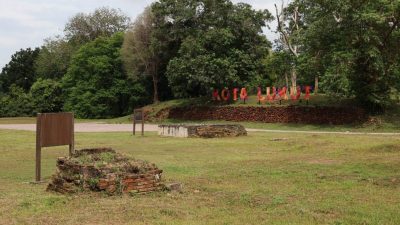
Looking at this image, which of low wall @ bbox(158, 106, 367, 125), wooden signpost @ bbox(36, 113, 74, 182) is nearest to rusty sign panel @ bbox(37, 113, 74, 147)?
wooden signpost @ bbox(36, 113, 74, 182)

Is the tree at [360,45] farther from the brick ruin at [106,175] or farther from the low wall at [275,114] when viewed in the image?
the brick ruin at [106,175]

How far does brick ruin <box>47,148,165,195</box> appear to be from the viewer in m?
7.43

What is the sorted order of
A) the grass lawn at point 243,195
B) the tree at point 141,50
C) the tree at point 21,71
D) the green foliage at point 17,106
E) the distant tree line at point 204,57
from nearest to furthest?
the grass lawn at point 243,195 → the distant tree line at point 204,57 → the tree at point 141,50 → the green foliage at point 17,106 → the tree at point 21,71

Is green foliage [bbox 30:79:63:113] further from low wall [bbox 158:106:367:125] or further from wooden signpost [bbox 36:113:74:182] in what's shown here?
wooden signpost [bbox 36:113:74:182]

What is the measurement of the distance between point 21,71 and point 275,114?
48432mm

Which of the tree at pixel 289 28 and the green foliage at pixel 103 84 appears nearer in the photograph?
the tree at pixel 289 28

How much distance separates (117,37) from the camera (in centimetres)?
5250

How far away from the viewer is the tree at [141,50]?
44.7m

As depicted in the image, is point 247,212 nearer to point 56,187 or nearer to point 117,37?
point 56,187

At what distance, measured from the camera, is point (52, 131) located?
984 centimetres

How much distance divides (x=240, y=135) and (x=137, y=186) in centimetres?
1593

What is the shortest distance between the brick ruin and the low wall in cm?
2402

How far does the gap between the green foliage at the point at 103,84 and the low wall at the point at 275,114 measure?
11298 mm

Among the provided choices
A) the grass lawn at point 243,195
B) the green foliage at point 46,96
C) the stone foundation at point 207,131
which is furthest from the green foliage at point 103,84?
the grass lawn at point 243,195
